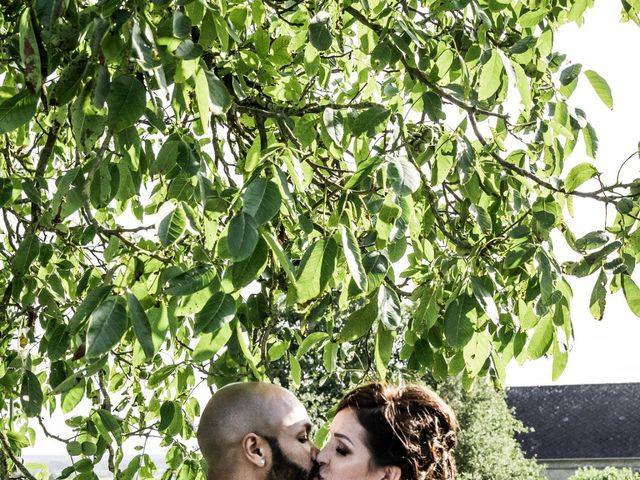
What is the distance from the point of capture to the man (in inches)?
137

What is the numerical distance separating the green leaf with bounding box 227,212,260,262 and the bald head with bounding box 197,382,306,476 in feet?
4.65

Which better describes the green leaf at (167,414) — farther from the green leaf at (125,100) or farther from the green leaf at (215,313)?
the green leaf at (125,100)

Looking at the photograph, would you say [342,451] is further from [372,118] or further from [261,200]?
[261,200]

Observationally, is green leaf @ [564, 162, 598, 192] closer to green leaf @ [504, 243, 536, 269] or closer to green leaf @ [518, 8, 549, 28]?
green leaf @ [504, 243, 536, 269]

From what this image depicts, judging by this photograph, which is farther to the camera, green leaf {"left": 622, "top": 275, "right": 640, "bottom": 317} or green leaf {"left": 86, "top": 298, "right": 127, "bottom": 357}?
green leaf {"left": 622, "top": 275, "right": 640, "bottom": 317}

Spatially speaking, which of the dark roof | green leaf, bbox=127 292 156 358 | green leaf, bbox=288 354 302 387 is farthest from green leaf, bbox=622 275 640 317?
the dark roof

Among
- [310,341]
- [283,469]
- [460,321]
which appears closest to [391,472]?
[283,469]

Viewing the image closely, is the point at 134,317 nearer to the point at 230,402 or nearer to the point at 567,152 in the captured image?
the point at 230,402

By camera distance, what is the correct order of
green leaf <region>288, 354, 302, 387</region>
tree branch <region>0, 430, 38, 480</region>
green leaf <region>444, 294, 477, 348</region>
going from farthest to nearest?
1. tree branch <region>0, 430, 38, 480</region>
2. green leaf <region>288, 354, 302, 387</region>
3. green leaf <region>444, 294, 477, 348</region>

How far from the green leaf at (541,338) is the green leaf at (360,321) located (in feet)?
2.19

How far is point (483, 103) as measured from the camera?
3703 millimetres

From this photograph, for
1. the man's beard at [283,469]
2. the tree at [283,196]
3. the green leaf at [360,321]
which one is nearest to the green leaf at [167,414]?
the tree at [283,196]

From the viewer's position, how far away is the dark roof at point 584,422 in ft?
157

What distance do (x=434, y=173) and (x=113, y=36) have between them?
1551mm
